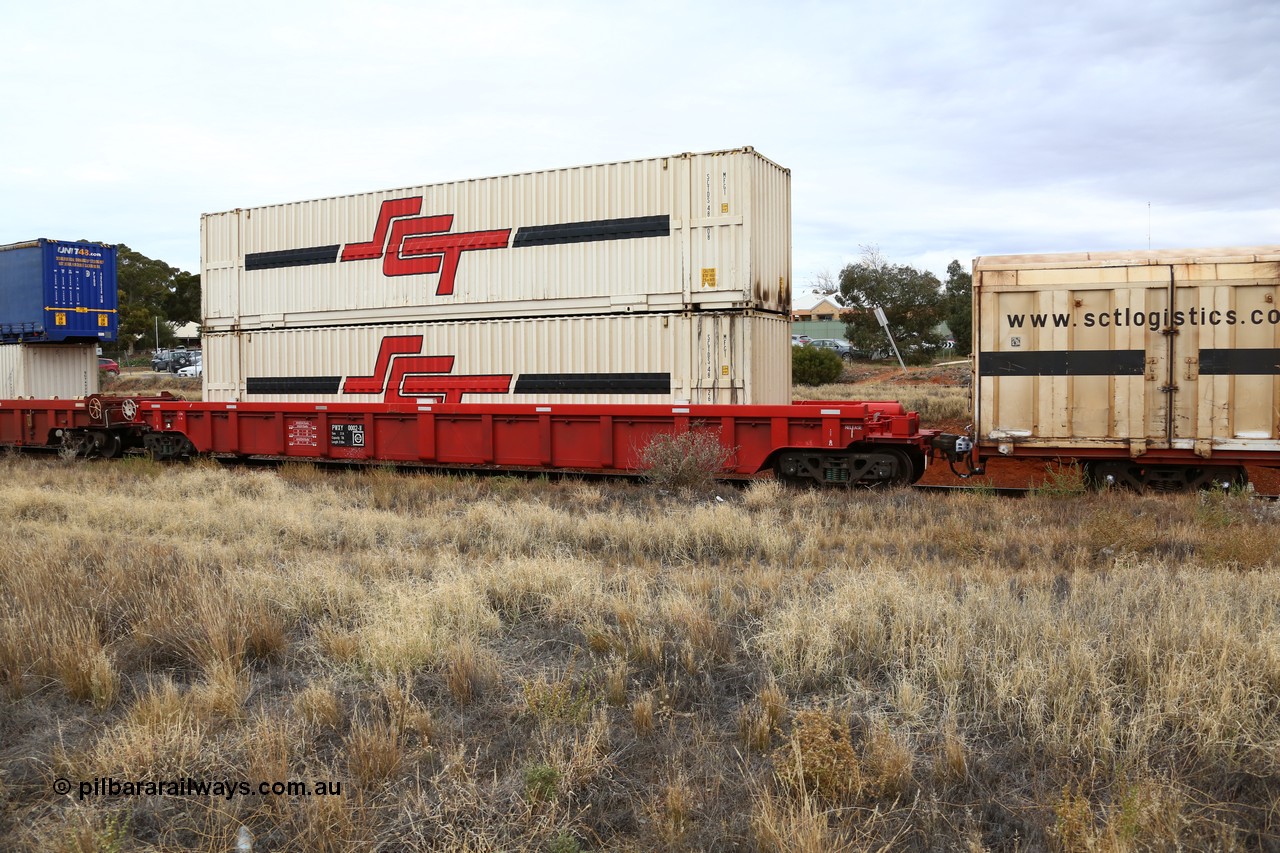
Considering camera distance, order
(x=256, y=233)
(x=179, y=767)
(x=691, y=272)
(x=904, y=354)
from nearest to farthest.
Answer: (x=179, y=767), (x=691, y=272), (x=256, y=233), (x=904, y=354)

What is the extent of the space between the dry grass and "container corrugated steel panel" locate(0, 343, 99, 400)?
13.7m

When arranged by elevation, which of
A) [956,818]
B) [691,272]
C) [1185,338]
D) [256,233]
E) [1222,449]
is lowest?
[956,818]

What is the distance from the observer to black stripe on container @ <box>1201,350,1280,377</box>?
1138 cm

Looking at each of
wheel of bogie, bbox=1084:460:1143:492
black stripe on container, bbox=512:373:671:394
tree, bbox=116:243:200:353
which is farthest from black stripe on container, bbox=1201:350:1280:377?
tree, bbox=116:243:200:353

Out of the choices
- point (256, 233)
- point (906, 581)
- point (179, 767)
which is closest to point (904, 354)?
point (256, 233)

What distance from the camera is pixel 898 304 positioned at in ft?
170

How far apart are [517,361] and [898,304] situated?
40560 millimetres

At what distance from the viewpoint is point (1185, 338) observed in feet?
38.3

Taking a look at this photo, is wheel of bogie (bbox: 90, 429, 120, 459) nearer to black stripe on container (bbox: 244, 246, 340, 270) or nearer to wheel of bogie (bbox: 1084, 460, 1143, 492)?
black stripe on container (bbox: 244, 246, 340, 270)

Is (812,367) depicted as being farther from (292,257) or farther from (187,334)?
(187,334)

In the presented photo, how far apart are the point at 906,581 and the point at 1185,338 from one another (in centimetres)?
732

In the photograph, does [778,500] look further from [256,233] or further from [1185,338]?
[256,233]

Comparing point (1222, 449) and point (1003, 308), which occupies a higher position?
point (1003, 308)

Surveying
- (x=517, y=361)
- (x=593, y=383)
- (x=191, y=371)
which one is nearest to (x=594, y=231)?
(x=593, y=383)
